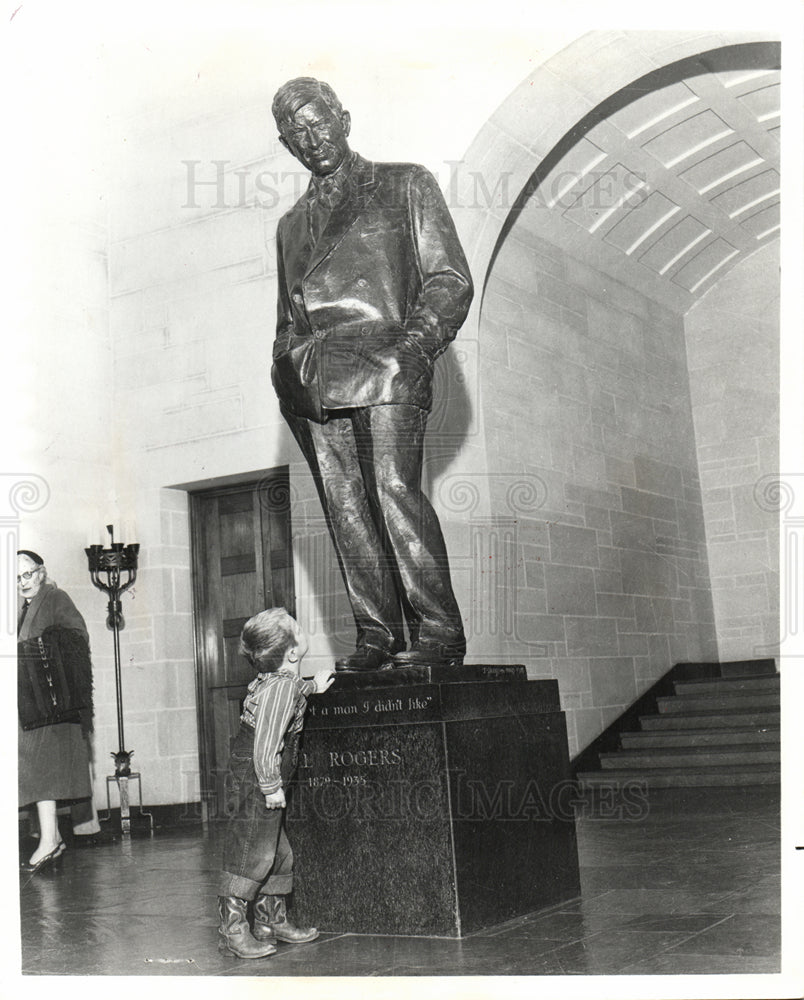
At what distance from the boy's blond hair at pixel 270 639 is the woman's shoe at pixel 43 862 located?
270 cm

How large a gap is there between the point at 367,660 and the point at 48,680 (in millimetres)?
2832

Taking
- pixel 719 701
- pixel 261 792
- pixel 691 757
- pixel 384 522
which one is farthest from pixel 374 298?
pixel 719 701

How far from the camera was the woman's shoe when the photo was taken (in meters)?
5.23

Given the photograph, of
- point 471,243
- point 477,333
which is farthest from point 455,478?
point 471,243

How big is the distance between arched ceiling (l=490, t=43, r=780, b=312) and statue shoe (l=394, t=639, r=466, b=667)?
436 cm

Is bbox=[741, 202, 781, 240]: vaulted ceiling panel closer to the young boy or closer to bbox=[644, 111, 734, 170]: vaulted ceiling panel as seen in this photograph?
bbox=[644, 111, 734, 170]: vaulted ceiling panel

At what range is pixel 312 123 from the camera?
349 centimetres

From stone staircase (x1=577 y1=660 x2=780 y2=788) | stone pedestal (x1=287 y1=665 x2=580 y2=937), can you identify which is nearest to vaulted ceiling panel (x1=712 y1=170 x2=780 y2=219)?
stone staircase (x1=577 y1=660 x2=780 y2=788)

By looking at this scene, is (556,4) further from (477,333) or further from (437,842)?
(477,333)

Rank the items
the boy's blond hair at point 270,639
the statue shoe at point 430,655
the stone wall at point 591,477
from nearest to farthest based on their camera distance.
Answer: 1. the boy's blond hair at point 270,639
2. the statue shoe at point 430,655
3. the stone wall at point 591,477

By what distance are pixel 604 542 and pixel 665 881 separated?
4.40 meters

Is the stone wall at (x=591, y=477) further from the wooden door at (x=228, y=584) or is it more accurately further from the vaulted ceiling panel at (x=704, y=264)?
the wooden door at (x=228, y=584)

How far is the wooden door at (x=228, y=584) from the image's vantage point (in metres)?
7.46

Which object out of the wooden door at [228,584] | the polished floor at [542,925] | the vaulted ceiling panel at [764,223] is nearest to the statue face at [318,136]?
the polished floor at [542,925]
